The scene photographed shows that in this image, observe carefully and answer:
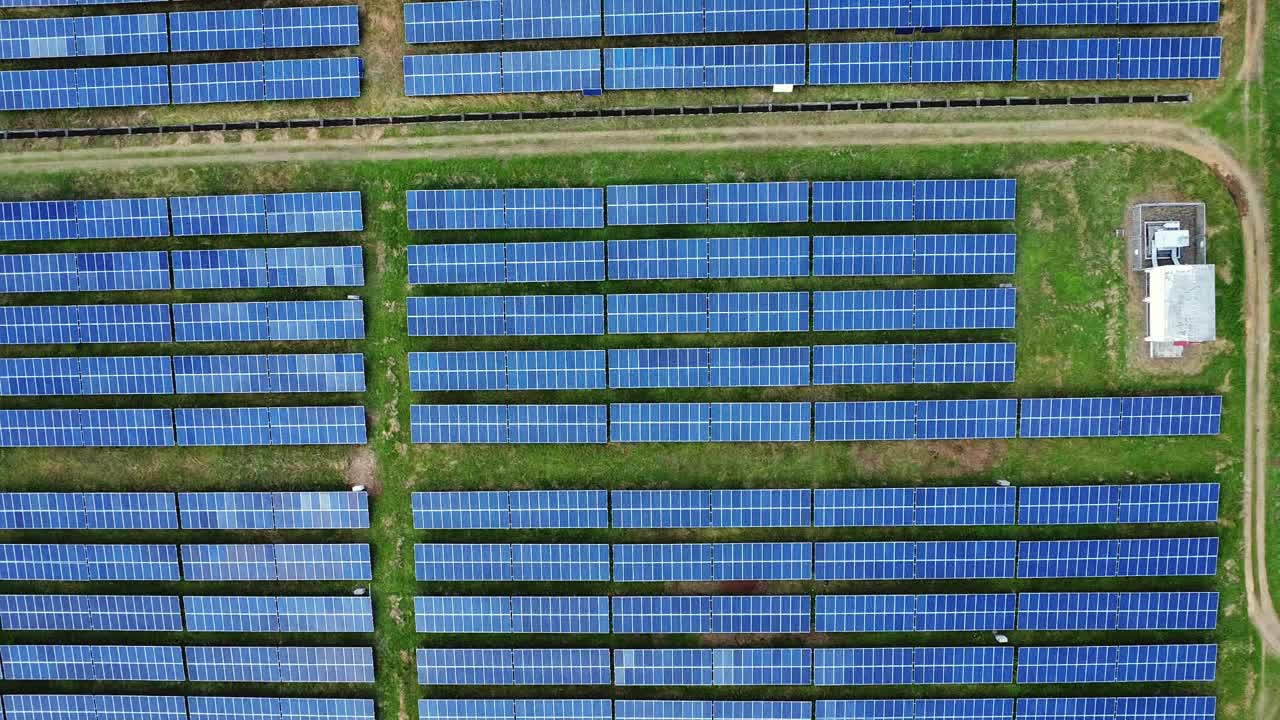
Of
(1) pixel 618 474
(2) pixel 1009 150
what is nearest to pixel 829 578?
(1) pixel 618 474

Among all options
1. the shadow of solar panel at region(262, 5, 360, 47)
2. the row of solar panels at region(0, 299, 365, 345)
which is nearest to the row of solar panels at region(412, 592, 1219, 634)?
the row of solar panels at region(0, 299, 365, 345)

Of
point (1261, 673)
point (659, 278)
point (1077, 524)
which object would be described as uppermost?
point (659, 278)

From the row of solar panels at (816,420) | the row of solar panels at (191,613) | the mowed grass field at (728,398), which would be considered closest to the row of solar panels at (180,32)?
the mowed grass field at (728,398)

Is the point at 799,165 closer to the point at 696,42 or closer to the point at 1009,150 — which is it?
the point at 696,42

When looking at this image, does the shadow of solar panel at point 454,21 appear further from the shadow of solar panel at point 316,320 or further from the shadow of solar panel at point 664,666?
the shadow of solar panel at point 664,666

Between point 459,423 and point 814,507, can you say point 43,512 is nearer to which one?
point 459,423

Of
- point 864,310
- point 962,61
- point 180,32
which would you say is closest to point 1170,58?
point 962,61
